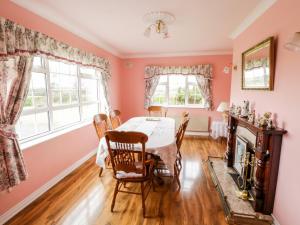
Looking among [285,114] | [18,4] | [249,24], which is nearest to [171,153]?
[285,114]

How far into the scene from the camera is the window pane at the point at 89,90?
341cm

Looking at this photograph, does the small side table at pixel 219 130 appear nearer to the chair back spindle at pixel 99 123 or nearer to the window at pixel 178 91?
the window at pixel 178 91

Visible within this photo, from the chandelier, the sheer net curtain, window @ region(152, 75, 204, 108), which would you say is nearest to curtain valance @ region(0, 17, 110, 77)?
A: the sheer net curtain

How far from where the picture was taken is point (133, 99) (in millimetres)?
5191

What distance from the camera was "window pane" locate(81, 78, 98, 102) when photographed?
11.2 ft

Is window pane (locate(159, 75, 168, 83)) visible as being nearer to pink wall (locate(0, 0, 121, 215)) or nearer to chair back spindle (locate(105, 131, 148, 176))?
pink wall (locate(0, 0, 121, 215))

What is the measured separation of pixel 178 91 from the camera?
497 centimetres

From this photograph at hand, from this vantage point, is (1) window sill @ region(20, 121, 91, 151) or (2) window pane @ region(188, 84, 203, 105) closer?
(1) window sill @ region(20, 121, 91, 151)

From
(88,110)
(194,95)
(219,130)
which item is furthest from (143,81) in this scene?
(219,130)

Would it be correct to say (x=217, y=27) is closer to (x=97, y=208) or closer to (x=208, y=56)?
(x=208, y=56)

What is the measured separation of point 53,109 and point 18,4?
138cm

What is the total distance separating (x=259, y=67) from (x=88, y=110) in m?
3.19

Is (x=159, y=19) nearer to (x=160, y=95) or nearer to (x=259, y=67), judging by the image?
(x=259, y=67)

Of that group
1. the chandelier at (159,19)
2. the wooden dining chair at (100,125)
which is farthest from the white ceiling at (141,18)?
the wooden dining chair at (100,125)
